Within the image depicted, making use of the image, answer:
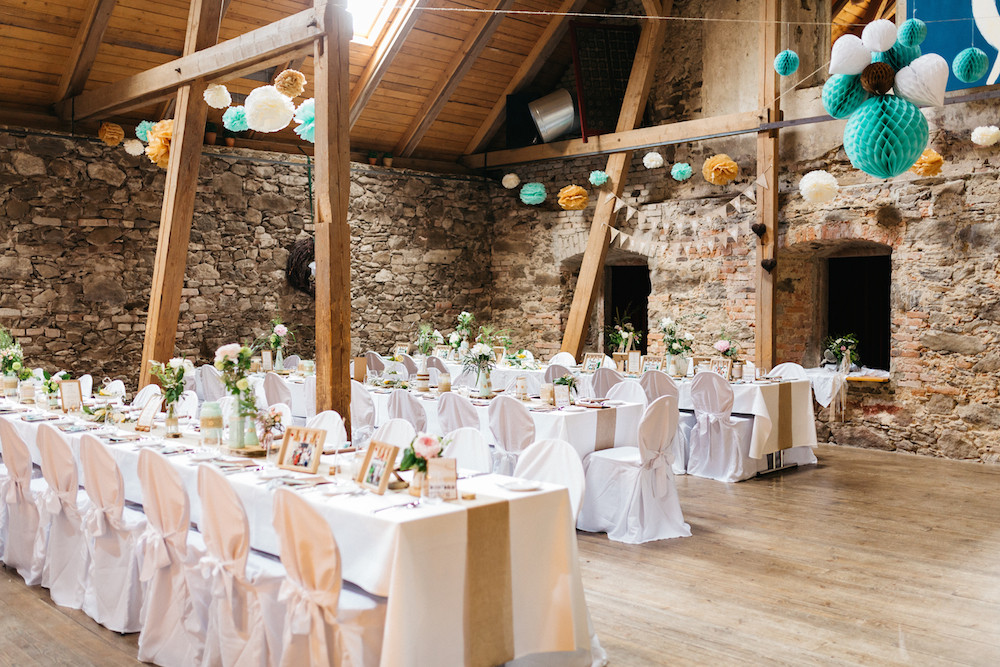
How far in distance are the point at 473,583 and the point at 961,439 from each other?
680 centimetres

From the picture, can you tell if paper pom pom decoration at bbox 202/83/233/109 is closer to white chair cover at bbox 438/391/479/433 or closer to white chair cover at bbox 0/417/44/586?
white chair cover at bbox 438/391/479/433

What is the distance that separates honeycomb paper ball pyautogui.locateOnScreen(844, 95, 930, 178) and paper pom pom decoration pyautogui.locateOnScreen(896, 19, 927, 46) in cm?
41

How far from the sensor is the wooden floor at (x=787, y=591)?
3.62m

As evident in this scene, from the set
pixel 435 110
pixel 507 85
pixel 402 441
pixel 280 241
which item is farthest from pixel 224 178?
pixel 402 441

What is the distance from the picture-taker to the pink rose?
3227 millimetres

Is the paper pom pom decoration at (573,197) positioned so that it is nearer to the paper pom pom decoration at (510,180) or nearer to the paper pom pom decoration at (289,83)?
the paper pom pom decoration at (510,180)

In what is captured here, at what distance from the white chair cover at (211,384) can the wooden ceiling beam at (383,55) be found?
3834 millimetres

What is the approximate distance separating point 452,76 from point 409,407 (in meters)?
5.55

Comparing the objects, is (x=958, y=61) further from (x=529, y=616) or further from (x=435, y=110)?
(x=435, y=110)

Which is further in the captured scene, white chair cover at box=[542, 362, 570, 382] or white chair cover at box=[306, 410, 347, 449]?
white chair cover at box=[542, 362, 570, 382]

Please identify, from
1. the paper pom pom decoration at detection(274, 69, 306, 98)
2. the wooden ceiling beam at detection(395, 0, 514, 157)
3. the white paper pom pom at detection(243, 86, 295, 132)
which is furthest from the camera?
the wooden ceiling beam at detection(395, 0, 514, 157)

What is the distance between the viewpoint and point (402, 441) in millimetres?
4367

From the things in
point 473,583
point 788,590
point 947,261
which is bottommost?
point 788,590

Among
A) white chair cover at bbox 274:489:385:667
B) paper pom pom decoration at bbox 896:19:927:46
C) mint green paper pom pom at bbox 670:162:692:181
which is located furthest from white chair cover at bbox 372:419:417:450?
mint green paper pom pom at bbox 670:162:692:181
